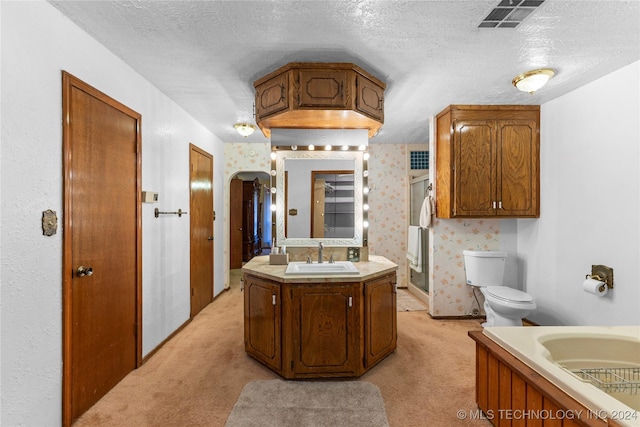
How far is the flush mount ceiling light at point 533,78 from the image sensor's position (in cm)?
241

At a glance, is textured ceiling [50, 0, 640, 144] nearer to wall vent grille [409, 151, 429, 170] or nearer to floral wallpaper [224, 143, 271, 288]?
floral wallpaper [224, 143, 271, 288]

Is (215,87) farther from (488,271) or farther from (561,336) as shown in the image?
(488,271)

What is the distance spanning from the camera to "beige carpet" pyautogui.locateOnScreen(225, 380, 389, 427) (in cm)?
181

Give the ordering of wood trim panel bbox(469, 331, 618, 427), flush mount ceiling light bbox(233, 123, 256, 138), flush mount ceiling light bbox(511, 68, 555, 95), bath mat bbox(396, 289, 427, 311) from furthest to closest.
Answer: bath mat bbox(396, 289, 427, 311), flush mount ceiling light bbox(233, 123, 256, 138), flush mount ceiling light bbox(511, 68, 555, 95), wood trim panel bbox(469, 331, 618, 427)

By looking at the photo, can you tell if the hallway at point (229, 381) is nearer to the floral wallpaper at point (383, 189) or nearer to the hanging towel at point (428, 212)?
the hanging towel at point (428, 212)

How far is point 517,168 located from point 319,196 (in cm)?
217

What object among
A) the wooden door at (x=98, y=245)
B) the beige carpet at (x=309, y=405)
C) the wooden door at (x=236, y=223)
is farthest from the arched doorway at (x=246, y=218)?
the beige carpet at (x=309, y=405)

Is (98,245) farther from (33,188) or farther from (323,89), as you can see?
(323,89)

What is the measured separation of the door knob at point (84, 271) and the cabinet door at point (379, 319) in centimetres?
185

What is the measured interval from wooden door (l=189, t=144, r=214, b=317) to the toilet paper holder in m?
3.99

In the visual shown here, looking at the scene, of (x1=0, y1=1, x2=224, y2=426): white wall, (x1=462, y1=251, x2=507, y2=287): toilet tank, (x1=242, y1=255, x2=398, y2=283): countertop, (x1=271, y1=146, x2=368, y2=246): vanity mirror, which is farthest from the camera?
(x1=462, y1=251, x2=507, y2=287): toilet tank

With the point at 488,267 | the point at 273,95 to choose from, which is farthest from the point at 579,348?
the point at 273,95

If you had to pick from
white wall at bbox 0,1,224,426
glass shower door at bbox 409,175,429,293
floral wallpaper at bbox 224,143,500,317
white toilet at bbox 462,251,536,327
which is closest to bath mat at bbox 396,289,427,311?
glass shower door at bbox 409,175,429,293

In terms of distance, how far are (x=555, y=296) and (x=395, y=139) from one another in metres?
2.77
